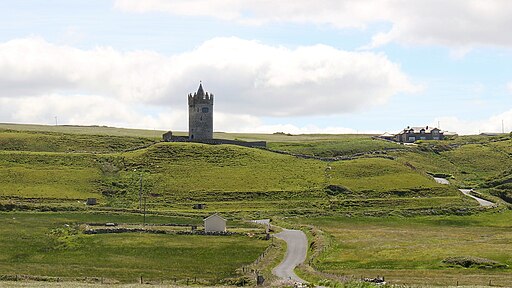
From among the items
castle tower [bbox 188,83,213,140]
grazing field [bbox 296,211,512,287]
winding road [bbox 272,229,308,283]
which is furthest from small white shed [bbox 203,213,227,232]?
castle tower [bbox 188,83,213,140]

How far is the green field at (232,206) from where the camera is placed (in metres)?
74.8

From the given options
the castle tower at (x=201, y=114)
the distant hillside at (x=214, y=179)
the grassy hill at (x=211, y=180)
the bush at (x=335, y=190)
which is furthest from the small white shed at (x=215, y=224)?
the castle tower at (x=201, y=114)

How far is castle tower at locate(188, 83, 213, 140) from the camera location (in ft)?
611

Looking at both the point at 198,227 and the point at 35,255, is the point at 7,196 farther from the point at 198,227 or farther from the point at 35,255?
the point at 35,255

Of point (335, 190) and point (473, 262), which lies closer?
point (473, 262)

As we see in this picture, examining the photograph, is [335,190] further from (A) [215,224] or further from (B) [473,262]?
(B) [473,262]

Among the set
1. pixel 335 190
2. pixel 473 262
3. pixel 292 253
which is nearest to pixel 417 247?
pixel 473 262

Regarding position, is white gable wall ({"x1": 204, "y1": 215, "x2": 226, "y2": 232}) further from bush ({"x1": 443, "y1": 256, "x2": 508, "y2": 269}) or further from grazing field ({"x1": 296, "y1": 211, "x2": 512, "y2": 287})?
bush ({"x1": 443, "y1": 256, "x2": 508, "y2": 269})

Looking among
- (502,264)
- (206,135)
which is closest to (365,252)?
(502,264)

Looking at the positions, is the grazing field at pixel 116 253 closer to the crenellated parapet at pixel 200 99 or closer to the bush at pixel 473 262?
the bush at pixel 473 262

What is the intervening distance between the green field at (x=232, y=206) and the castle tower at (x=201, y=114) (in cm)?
1282

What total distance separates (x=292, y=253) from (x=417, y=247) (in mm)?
13953

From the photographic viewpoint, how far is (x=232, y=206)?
127938 mm

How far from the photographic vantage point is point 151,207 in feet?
417
